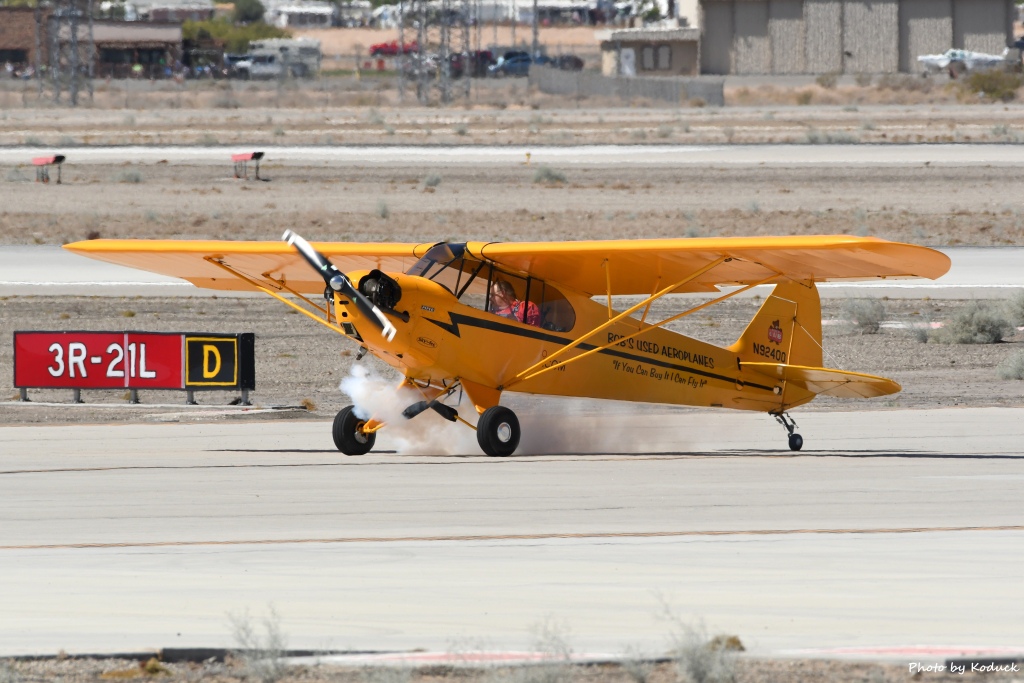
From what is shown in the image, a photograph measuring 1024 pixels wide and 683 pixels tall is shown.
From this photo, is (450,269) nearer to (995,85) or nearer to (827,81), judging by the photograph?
(995,85)

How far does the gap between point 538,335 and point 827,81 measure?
89.6 meters

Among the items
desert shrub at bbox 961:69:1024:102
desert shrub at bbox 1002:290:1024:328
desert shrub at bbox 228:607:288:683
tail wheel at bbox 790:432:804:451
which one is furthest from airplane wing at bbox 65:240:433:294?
desert shrub at bbox 961:69:1024:102

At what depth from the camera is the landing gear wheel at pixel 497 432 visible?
47.3ft

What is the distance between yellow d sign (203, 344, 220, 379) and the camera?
19.3 m

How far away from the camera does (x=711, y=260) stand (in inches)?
583

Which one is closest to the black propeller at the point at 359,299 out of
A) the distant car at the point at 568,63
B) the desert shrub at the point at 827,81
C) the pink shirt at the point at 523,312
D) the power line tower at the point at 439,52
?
the pink shirt at the point at 523,312

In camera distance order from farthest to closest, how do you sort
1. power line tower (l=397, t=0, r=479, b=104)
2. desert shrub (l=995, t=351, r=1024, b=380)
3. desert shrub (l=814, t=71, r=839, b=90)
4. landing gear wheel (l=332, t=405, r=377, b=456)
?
desert shrub (l=814, t=71, r=839, b=90)
power line tower (l=397, t=0, r=479, b=104)
desert shrub (l=995, t=351, r=1024, b=380)
landing gear wheel (l=332, t=405, r=377, b=456)

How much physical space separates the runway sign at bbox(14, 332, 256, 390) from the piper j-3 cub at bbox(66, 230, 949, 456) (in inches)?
77.1

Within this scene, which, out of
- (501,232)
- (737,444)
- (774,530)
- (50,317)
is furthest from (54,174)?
(774,530)

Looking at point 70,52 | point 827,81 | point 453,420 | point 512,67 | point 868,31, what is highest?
point 868,31

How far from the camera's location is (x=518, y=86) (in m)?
107

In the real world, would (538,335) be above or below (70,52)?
below

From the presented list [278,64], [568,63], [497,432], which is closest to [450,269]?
[497,432]

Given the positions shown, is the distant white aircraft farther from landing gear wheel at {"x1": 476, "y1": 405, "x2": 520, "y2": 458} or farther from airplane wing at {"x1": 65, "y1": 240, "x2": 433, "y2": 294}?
landing gear wheel at {"x1": 476, "y1": 405, "x2": 520, "y2": 458}
